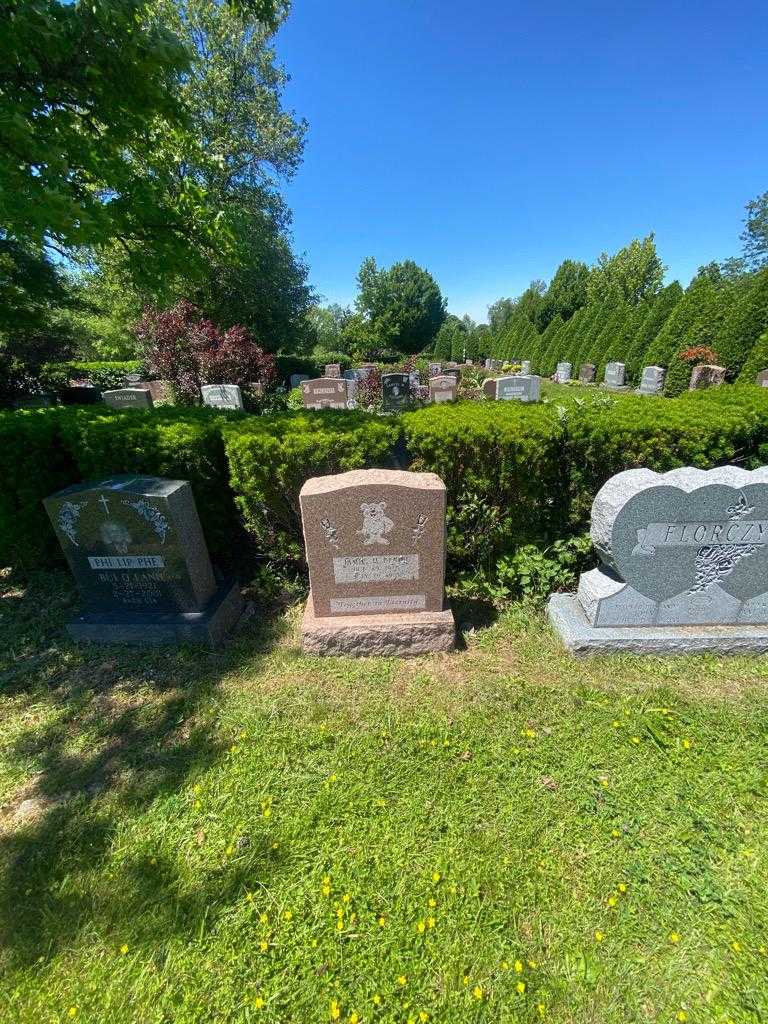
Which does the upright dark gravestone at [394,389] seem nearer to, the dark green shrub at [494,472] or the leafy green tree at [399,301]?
the dark green shrub at [494,472]

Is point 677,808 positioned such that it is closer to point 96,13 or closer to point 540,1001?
point 540,1001

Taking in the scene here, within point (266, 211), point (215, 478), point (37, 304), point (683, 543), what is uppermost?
point (266, 211)

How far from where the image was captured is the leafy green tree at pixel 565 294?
3728 cm

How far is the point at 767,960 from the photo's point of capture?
1.69 meters

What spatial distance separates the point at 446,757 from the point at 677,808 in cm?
123

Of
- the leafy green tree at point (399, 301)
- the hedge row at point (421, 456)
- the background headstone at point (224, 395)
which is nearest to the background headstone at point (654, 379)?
the hedge row at point (421, 456)

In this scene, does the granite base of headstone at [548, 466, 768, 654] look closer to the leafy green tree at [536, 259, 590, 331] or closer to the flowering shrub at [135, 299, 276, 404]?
the flowering shrub at [135, 299, 276, 404]

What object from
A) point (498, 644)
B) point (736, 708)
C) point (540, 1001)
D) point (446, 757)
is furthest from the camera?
point (498, 644)

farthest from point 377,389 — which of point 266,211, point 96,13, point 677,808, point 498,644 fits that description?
point 677,808

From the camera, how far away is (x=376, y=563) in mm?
3359

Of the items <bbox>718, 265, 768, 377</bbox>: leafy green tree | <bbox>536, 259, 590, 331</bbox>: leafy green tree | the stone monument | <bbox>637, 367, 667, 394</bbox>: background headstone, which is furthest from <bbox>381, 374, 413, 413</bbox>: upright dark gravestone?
<bbox>536, 259, 590, 331</bbox>: leafy green tree

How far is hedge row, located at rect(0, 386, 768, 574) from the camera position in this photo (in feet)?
11.8

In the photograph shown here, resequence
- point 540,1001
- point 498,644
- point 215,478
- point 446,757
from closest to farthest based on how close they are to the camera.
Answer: point 540,1001, point 446,757, point 498,644, point 215,478

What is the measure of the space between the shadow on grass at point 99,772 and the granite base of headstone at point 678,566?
108 inches
